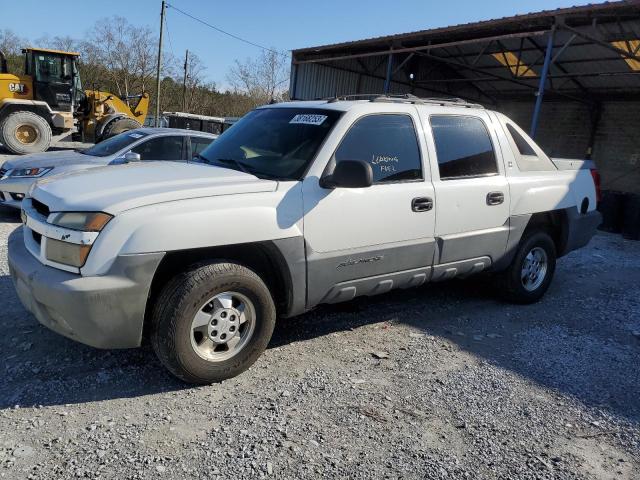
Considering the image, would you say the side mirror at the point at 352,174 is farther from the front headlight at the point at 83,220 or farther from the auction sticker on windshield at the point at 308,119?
the front headlight at the point at 83,220

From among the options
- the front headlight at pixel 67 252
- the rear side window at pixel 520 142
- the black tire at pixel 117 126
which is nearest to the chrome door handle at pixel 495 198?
the rear side window at pixel 520 142

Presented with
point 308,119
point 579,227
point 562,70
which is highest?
point 562,70

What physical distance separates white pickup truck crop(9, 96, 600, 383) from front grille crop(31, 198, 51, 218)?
0.02 m

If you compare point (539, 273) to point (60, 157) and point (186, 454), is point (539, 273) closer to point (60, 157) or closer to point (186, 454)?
point (186, 454)

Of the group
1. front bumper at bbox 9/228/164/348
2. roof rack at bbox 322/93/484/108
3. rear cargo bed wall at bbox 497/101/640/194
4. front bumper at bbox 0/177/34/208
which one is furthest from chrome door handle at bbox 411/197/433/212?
rear cargo bed wall at bbox 497/101/640/194

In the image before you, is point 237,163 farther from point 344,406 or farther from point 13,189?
point 13,189

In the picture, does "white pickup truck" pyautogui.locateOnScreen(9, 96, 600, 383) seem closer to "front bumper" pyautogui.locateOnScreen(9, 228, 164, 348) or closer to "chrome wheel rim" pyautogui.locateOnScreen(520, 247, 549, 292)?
"front bumper" pyautogui.locateOnScreen(9, 228, 164, 348)

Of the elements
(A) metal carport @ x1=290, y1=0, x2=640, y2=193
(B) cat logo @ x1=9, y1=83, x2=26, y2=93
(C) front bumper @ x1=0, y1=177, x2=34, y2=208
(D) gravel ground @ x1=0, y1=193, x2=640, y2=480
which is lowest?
(D) gravel ground @ x1=0, y1=193, x2=640, y2=480

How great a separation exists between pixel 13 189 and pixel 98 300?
202 inches

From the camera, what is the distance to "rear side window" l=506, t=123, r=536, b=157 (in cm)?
508

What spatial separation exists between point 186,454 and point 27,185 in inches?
222

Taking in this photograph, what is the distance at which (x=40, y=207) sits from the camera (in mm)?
3359

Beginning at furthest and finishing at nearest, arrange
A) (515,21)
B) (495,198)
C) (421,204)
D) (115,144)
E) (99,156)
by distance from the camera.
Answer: (515,21) < (115,144) < (99,156) < (495,198) < (421,204)

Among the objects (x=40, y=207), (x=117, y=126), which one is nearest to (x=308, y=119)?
(x=40, y=207)
